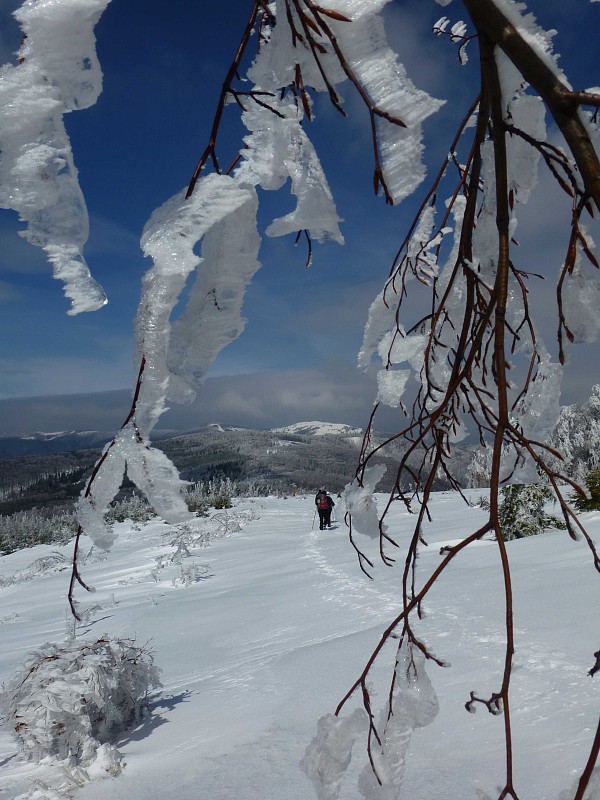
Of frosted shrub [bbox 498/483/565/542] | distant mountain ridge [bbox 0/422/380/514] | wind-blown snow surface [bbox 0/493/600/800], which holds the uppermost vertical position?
wind-blown snow surface [bbox 0/493/600/800]

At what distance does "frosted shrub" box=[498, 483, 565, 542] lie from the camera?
21.1 feet

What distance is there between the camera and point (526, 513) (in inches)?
256

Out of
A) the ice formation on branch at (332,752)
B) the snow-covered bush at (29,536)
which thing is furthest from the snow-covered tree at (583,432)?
the ice formation on branch at (332,752)

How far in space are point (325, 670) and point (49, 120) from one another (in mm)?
2356

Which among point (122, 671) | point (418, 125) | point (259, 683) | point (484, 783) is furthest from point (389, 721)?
point (122, 671)

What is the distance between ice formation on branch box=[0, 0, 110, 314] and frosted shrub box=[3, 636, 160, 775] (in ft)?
6.63

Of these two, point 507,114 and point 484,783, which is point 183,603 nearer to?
point 484,783

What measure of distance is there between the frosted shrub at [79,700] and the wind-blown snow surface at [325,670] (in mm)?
88

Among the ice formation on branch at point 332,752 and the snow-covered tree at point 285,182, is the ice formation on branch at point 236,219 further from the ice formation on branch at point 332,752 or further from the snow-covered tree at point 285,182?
the ice formation on branch at point 332,752

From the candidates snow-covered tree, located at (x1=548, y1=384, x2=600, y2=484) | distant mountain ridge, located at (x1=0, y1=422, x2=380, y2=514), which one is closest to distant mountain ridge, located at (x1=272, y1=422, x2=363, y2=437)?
distant mountain ridge, located at (x1=0, y1=422, x2=380, y2=514)

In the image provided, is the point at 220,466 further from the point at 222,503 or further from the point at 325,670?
the point at 325,670

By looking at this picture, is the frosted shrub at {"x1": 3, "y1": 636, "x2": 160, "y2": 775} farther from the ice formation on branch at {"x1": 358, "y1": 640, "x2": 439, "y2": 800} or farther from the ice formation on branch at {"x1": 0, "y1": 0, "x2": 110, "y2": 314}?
the ice formation on branch at {"x1": 0, "y1": 0, "x2": 110, "y2": 314}

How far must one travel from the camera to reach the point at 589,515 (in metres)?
5.69

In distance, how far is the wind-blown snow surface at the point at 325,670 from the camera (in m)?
1.47
